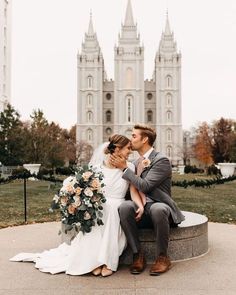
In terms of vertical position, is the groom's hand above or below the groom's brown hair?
below

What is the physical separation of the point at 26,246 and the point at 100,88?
81.4 meters

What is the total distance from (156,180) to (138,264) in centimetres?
94

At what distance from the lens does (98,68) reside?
86.8 m

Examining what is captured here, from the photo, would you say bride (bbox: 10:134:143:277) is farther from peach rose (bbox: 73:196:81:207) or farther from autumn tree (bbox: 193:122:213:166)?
autumn tree (bbox: 193:122:213:166)

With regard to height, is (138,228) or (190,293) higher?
(138,228)

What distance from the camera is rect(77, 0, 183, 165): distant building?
8475cm

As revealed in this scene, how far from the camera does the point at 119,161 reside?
4.94m

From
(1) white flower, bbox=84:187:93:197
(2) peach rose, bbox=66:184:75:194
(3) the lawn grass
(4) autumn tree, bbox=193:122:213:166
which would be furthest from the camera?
(4) autumn tree, bbox=193:122:213:166

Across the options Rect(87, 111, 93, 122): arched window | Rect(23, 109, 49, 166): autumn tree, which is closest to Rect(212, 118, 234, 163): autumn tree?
Rect(23, 109, 49, 166): autumn tree

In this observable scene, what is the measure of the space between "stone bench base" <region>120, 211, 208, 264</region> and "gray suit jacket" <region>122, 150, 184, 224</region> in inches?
7.5

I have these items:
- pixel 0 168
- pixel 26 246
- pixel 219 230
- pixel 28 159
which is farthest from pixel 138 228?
pixel 28 159

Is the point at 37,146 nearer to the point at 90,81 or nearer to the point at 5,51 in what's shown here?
the point at 5,51

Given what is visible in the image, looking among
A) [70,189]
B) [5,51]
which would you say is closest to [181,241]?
[70,189]

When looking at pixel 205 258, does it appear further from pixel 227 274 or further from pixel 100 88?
pixel 100 88
